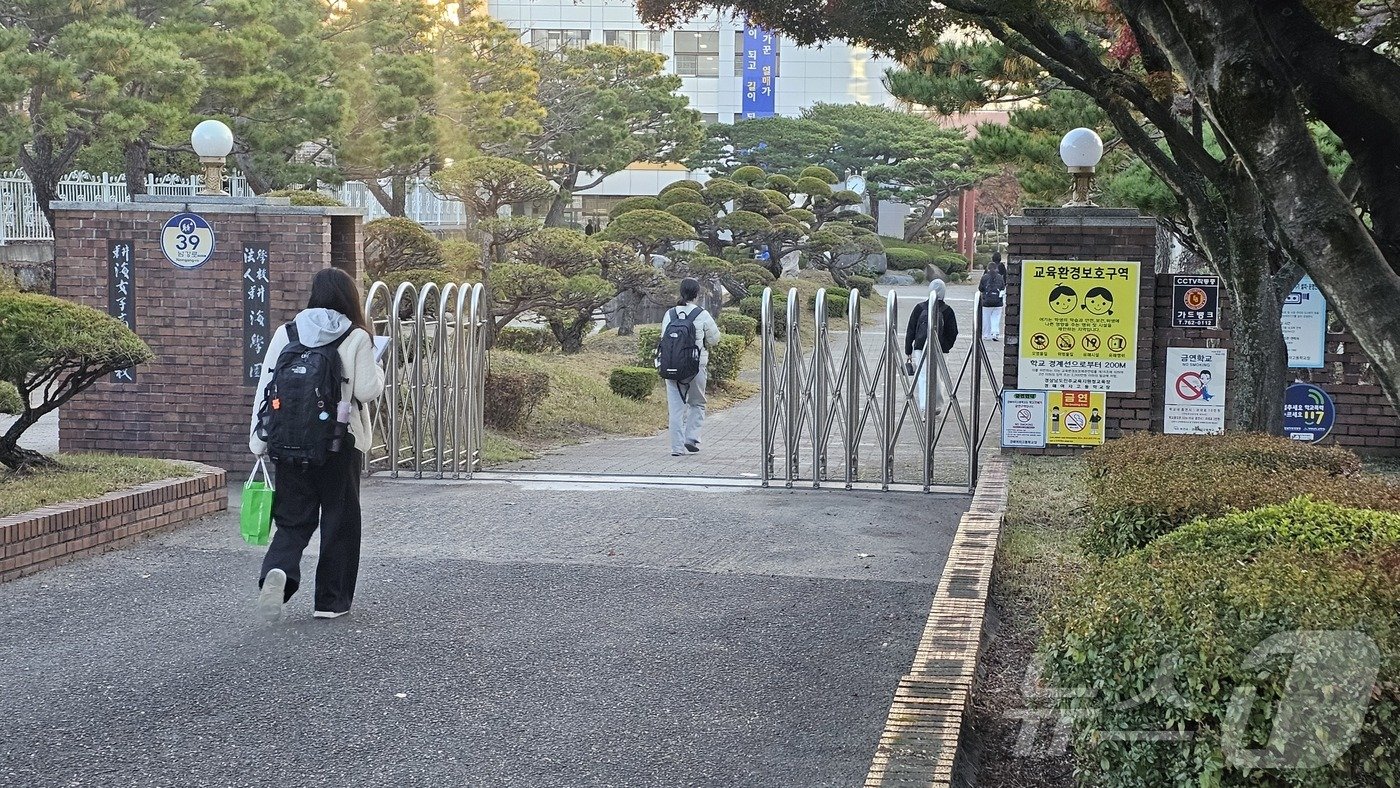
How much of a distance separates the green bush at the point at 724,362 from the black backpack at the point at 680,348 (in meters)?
Result: 7.70

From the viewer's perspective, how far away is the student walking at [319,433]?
20.0 ft

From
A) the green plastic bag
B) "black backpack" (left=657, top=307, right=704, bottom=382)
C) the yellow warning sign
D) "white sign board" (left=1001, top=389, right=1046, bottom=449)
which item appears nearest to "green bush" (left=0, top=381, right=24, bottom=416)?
"black backpack" (left=657, top=307, right=704, bottom=382)

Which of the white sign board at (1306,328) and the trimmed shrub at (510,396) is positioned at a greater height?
the white sign board at (1306,328)

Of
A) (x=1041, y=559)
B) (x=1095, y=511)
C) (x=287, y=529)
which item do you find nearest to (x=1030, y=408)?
(x=1041, y=559)

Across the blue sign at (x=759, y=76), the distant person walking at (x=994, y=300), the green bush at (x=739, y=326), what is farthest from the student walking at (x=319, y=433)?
the blue sign at (x=759, y=76)

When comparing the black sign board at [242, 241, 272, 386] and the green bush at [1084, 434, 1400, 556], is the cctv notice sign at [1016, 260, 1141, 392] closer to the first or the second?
the green bush at [1084, 434, 1400, 556]

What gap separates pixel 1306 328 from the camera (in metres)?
10.4

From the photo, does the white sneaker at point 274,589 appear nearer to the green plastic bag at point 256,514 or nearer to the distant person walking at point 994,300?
the green plastic bag at point 256,514

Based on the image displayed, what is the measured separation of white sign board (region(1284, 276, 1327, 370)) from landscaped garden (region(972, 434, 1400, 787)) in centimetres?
597

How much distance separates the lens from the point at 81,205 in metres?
10.0

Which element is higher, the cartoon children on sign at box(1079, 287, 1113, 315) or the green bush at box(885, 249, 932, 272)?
the green bush at box(885, 249, 932, 272)

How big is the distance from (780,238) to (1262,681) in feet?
90.5

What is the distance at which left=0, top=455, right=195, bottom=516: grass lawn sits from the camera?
7320 mm

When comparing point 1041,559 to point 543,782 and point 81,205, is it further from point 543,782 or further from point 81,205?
point 81,205
